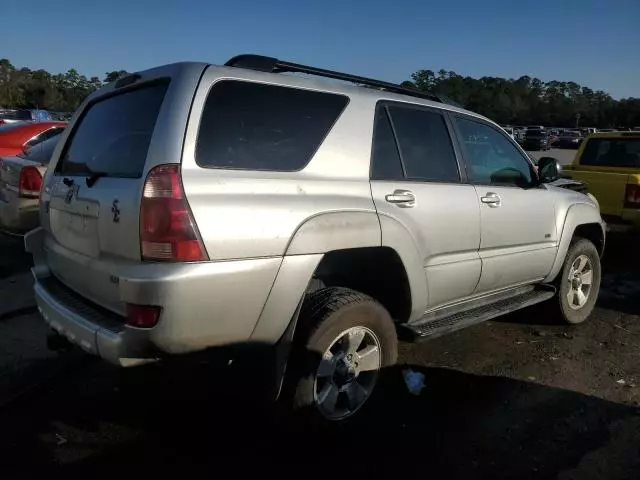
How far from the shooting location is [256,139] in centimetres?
272

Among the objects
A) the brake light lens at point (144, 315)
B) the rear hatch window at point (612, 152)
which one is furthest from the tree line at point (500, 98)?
the brake light lens at point (144, 315)

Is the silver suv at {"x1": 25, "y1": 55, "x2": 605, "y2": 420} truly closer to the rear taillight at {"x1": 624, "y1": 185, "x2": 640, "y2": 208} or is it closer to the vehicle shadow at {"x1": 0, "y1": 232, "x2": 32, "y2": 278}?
the vehicle shadow at {"x1": 0, "y1": 232, "x2": 32, "y2": 278}

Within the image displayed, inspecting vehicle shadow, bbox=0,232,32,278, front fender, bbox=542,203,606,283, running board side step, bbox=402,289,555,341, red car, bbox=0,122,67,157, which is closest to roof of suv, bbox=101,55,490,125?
running board side step, bbox=402,289,555,341

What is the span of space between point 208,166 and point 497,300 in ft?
8.51

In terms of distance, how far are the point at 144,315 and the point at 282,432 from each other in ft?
3.81

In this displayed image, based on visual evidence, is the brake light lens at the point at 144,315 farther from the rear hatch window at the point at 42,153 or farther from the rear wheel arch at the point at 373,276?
the rear hatch window at the point at 42,153

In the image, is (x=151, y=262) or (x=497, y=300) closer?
(x=151, y=262)

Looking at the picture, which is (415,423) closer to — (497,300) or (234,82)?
(497,300)

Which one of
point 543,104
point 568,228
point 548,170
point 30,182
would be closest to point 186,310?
point 548,170

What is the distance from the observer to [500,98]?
7831cm

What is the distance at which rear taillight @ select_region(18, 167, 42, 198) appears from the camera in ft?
18.9

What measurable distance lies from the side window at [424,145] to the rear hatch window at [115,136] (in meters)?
1.47

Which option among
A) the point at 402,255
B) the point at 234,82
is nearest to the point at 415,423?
the point at 402,255

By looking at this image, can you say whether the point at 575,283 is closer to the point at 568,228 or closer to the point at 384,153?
the point at 568,228
